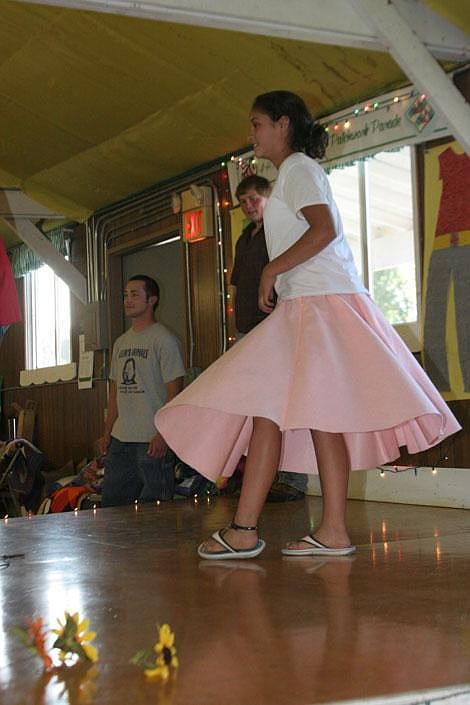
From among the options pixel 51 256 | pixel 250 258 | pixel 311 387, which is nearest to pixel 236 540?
pixel 311 387

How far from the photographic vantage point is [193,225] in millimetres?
6512

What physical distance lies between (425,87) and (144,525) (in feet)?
6.71

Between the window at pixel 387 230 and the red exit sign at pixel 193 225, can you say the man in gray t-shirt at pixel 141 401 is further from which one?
the red exit sign at pixel 193 225

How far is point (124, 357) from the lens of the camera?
4648 mm

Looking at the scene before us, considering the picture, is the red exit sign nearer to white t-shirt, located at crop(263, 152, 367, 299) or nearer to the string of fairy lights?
the string of fairy lights

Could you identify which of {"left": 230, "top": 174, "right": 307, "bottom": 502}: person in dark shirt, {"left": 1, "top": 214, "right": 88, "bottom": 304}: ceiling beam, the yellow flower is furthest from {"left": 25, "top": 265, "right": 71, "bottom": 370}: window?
the yellow flower

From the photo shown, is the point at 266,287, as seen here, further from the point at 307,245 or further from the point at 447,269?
the point at 447,269

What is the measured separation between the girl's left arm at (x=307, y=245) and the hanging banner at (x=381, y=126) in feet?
6.81

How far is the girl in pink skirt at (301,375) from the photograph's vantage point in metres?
2.51

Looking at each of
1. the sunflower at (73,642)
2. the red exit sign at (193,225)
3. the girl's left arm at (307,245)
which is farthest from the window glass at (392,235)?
the sunflower at (73,642)

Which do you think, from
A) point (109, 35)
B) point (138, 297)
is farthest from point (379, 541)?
point (109, 35)

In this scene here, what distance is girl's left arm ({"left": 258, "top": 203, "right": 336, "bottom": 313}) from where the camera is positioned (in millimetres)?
2592

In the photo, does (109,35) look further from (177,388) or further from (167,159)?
(177,388)

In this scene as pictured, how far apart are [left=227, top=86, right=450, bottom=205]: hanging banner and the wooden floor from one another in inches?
82.0
